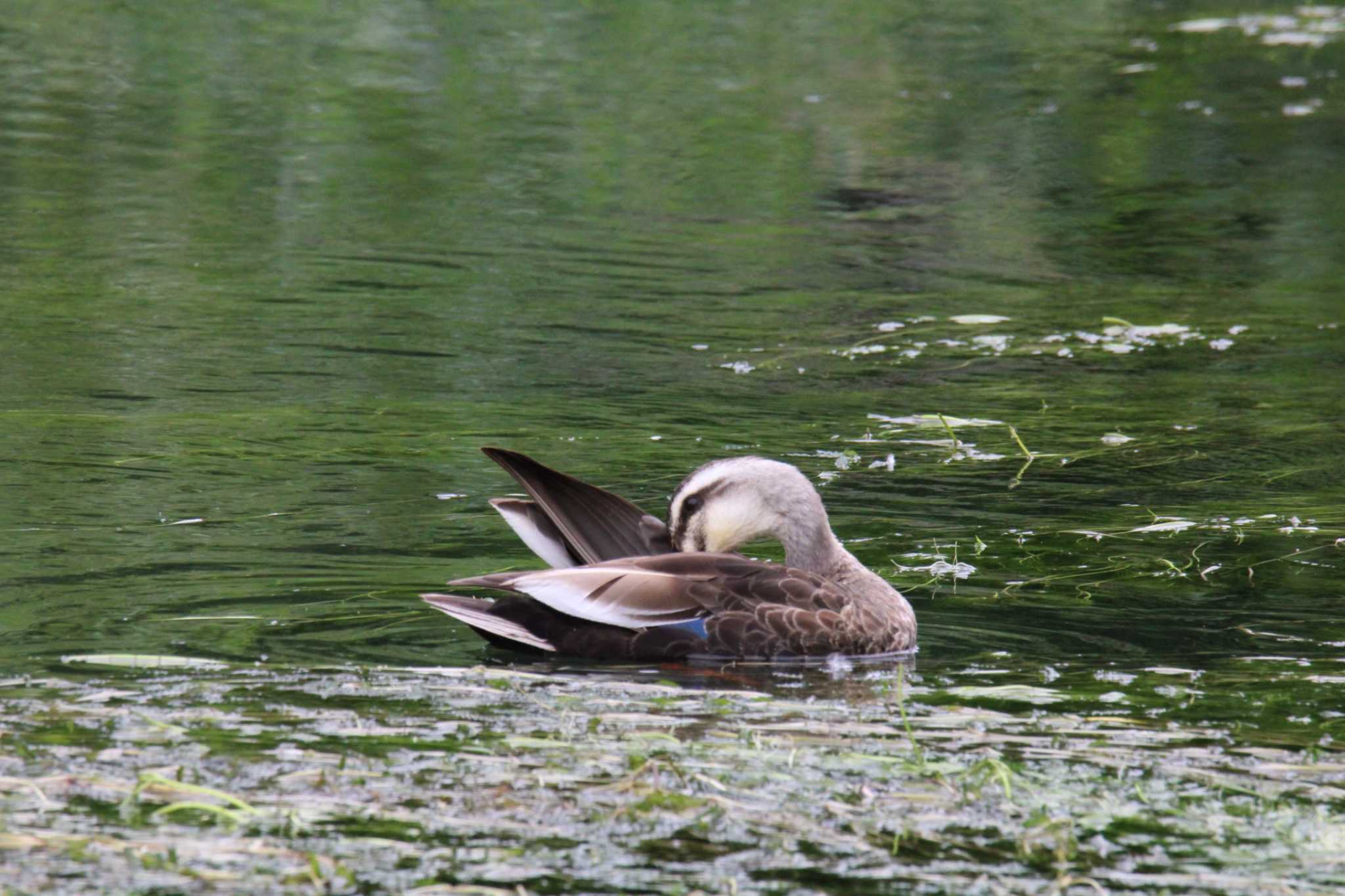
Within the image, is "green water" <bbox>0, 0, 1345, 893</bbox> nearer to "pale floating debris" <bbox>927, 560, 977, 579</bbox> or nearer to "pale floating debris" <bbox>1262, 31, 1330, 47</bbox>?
"pale floating debris" <bbox>927, 560, 977, 579</bbox>

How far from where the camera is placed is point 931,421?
11102 mm

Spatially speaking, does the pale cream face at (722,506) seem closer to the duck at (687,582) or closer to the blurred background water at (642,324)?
the duck at (687,582)

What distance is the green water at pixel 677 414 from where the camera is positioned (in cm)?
525

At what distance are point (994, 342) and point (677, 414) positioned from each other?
3.04 metres

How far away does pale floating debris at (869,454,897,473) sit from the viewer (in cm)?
1006

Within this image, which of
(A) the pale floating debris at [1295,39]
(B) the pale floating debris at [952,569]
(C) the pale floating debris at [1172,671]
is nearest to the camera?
(C) the pale floating debris at [1172,671]

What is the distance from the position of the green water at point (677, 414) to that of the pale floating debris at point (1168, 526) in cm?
3

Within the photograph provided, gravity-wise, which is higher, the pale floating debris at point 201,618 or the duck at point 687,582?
the duck at point 687,582

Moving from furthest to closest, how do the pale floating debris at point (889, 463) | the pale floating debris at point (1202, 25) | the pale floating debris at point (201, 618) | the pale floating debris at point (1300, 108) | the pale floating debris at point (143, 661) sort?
the pale floating debris at point (1202, 25), the pale floating debris at point (1300, 108), the pale floating debris at point (889, 463), the pale floating debris at point (201, 618), the pale floating debris at point (143, 661)

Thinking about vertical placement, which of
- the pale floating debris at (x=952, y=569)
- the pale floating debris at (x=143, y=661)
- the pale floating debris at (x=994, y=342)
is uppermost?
the pale floating debris at (x=994, y=342)

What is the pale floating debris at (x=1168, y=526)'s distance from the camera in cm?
899

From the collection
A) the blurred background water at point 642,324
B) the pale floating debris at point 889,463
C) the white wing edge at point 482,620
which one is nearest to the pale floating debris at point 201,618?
the blurred background water at point 642,324

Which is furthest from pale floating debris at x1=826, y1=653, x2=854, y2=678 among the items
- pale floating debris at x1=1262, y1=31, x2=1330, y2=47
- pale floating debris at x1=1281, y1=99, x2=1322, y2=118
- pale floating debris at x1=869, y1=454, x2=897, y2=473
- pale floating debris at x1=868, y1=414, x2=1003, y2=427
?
pale floating debris at x1=1262, y1=31, x2=1330, y2=47

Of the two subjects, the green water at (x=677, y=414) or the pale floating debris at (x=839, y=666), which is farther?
the pale floating debris at (x=839, y=666)
